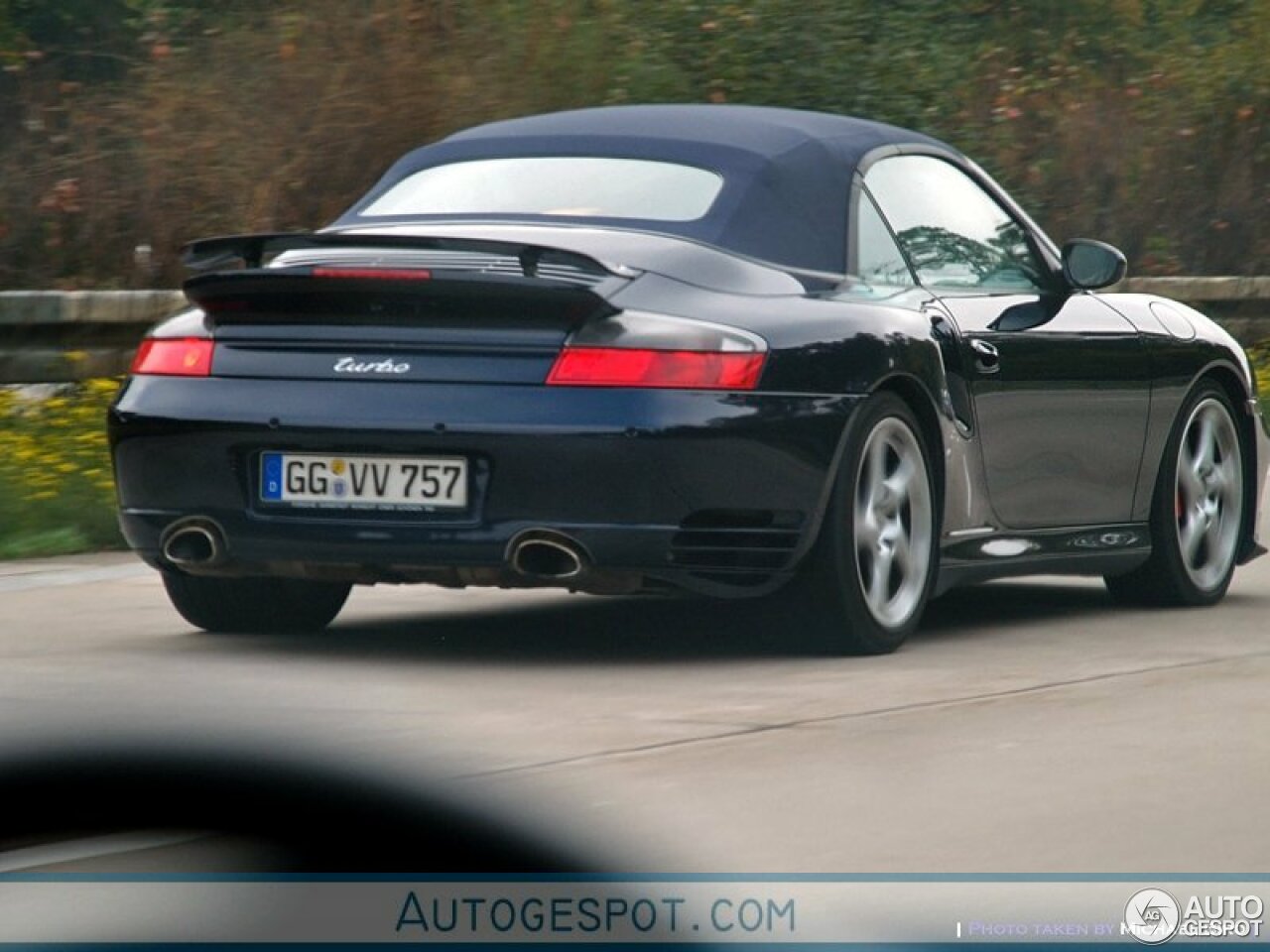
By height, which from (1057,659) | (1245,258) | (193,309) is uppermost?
(193,309)

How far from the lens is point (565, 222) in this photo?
7.43 metres

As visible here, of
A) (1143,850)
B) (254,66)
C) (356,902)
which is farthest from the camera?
(254,66)

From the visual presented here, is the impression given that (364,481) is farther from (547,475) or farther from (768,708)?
(768,708)

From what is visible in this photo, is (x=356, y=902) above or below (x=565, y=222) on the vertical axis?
above

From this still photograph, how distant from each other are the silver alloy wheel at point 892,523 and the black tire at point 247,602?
1451mm

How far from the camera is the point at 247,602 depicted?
7699mm

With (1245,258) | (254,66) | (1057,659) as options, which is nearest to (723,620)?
(1057,659)

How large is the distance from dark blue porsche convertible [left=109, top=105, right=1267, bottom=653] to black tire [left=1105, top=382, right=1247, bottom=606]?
1.66ft

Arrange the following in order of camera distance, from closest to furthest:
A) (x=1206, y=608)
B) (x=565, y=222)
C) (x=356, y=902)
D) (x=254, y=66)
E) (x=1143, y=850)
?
(x=356, y=902)
(x=1143, y=850)
(x=565, y=222)
(x=1206, y=608)
(x=254, y=66)

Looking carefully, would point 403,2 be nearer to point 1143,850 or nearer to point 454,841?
point 1143,850

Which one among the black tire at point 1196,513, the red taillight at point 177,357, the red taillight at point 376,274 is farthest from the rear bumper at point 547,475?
the black tire at point 1196,513

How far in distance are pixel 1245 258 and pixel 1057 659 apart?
14712mm

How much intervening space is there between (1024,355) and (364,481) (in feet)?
6.56

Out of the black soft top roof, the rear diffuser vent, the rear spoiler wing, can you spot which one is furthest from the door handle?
the rear spoiler wing
